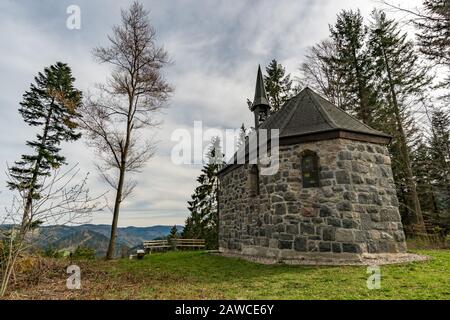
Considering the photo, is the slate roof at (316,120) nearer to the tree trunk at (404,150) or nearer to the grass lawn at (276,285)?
the grass lawn at (276,285)

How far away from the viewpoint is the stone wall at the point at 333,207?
706 centimetres

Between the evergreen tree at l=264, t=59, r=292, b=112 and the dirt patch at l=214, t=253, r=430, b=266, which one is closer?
the dirt patch at l=214, t=253, r=430, b=266

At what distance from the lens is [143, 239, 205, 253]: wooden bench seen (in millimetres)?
15906

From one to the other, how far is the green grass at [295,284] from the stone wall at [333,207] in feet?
3.34

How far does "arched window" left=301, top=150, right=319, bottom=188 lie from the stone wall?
159mm

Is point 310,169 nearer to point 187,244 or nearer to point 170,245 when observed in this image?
point 170,245

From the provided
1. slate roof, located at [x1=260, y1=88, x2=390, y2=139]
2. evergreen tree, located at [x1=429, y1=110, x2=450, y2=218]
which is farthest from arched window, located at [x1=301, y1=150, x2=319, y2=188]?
evergreen tree, located at [x1=429, y1=110, x2=450, y2=218]

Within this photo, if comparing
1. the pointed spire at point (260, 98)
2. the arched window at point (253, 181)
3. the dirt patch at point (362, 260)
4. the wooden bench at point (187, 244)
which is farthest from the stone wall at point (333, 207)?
the wooden bench at point (187, 244)

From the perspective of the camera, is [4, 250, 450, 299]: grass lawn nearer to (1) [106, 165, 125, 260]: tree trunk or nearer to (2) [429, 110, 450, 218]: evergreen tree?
(1) [106, 165, 125, 260]: tree trunk

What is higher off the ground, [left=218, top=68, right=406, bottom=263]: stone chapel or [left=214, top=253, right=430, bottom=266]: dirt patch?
[left=218, top=68, right=406, bottom=263]: stone chapel

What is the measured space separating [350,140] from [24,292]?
9.17 meters

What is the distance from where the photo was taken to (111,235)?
38.5 ft

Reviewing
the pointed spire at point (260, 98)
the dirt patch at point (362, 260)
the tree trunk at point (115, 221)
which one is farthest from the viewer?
the pointed spire at point (260, 98)

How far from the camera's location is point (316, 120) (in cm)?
865
